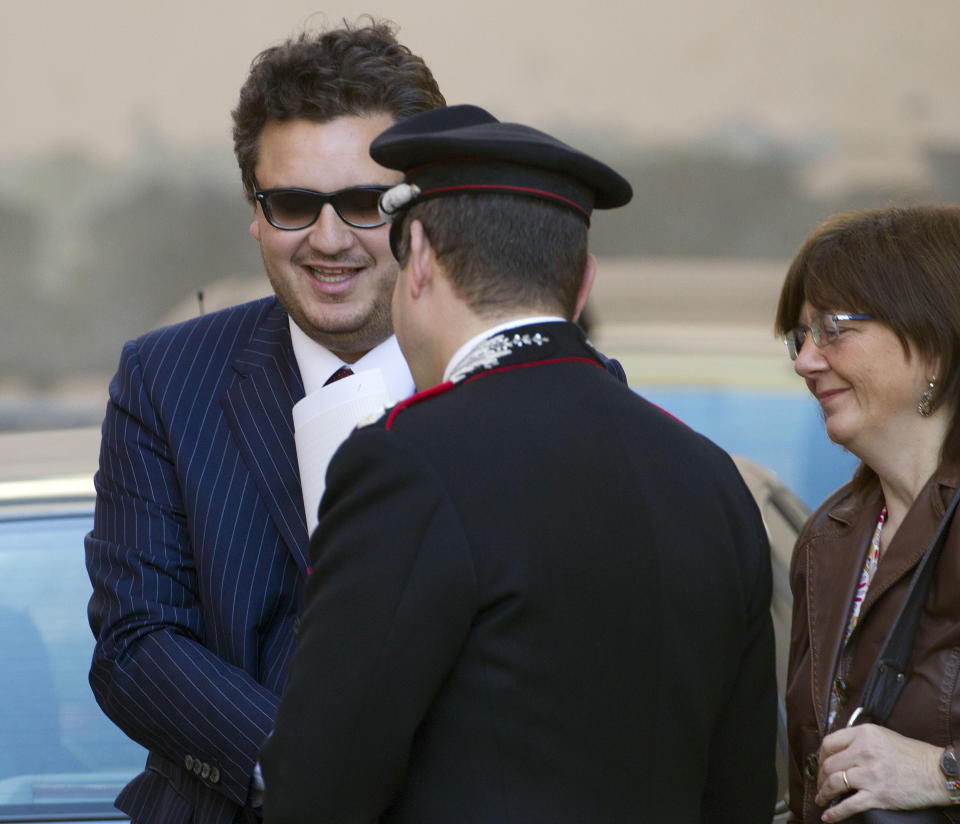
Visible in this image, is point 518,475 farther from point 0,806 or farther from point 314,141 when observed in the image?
point 0,806

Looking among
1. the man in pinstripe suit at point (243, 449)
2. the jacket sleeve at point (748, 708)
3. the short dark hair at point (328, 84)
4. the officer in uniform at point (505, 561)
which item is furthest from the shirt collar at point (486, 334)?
the short dark hair at point (328, 84)

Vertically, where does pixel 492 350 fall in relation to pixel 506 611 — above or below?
above

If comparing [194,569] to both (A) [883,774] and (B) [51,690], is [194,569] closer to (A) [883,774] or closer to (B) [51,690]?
(B) [51,690]

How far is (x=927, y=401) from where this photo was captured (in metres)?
2.39

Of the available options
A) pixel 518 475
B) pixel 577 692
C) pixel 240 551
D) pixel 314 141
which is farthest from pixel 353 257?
pixel 577 692

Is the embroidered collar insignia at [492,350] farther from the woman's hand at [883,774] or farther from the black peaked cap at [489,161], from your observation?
the woman's hand at [883,774]

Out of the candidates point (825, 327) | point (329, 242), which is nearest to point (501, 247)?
point (329, 242)

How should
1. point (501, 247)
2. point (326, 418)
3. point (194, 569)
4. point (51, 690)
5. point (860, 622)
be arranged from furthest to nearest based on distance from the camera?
point (51, 690) → point (860, 622) → point (194, 569) → point (326, 418) → point (501, 247)

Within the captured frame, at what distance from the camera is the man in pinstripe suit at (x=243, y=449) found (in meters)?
2.05

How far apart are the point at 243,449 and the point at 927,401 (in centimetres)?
120

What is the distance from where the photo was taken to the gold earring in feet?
7.82

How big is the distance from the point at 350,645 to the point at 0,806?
1508 millimetres

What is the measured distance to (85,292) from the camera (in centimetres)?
1427

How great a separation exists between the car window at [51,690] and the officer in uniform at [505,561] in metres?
1.30
